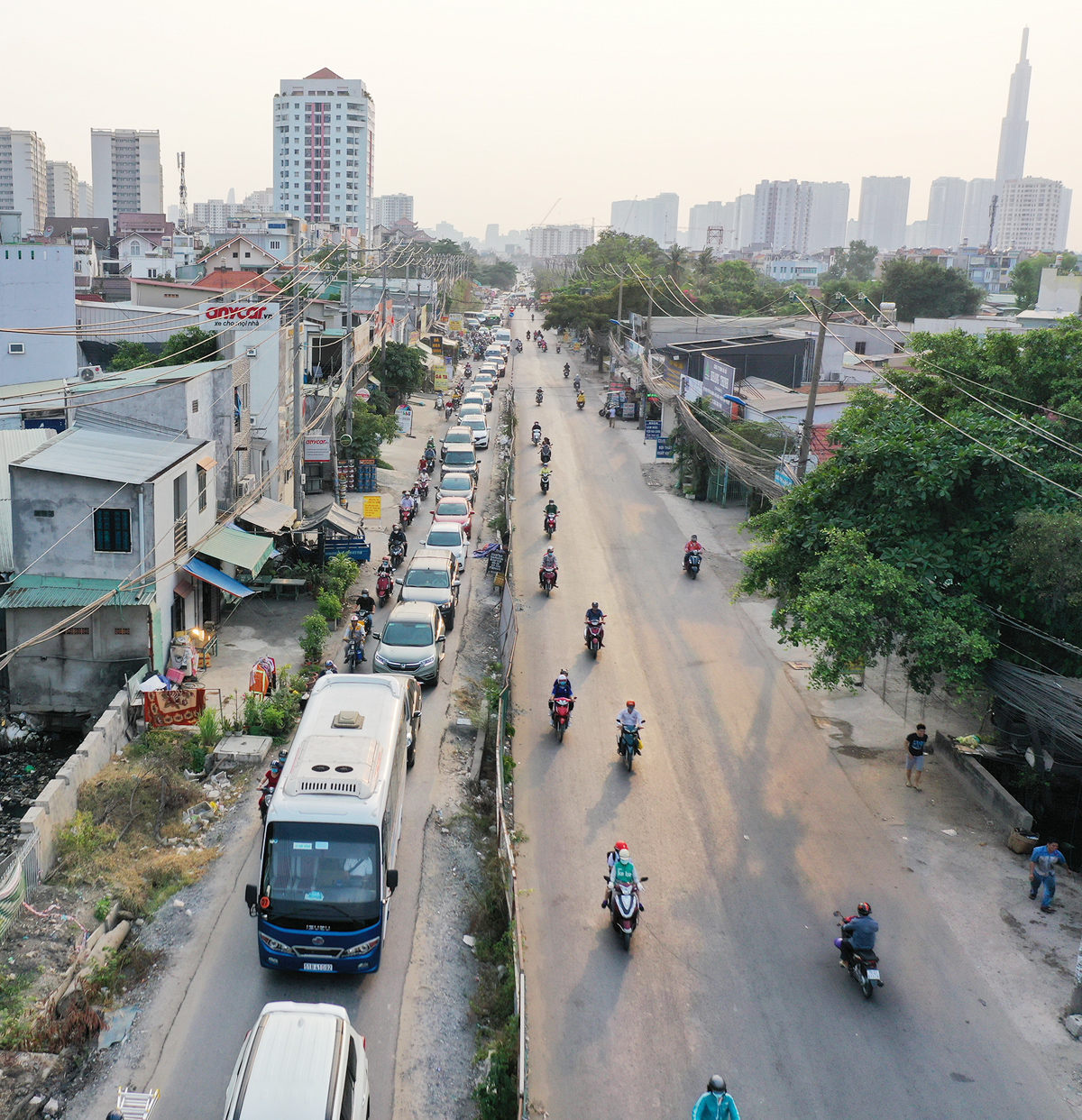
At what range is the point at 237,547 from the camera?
22734 millimetres

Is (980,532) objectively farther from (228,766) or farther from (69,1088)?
(69,1088)

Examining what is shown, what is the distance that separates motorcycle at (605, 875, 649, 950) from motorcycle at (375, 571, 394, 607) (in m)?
13.9

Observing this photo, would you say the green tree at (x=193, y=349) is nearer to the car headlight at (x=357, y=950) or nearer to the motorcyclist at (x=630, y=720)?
the motorcyclist at (x=630, y=720)

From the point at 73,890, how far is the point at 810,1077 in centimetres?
896

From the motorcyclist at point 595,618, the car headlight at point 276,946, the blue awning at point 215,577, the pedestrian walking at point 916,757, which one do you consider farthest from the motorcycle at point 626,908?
the blue awning at point 215,577

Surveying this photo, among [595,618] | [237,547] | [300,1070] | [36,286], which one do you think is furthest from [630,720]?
[36,286]

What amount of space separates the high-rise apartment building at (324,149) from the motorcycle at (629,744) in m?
151

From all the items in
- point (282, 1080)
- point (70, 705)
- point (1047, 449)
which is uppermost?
point (1047, 449)

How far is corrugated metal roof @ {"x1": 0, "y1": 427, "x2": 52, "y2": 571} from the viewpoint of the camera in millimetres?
20547

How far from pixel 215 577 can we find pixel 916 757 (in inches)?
543

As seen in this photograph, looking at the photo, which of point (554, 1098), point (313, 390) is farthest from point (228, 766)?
point (313, 390)

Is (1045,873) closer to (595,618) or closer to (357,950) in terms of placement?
(357,950)

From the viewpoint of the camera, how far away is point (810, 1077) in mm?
10148

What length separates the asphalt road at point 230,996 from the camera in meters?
9.76
